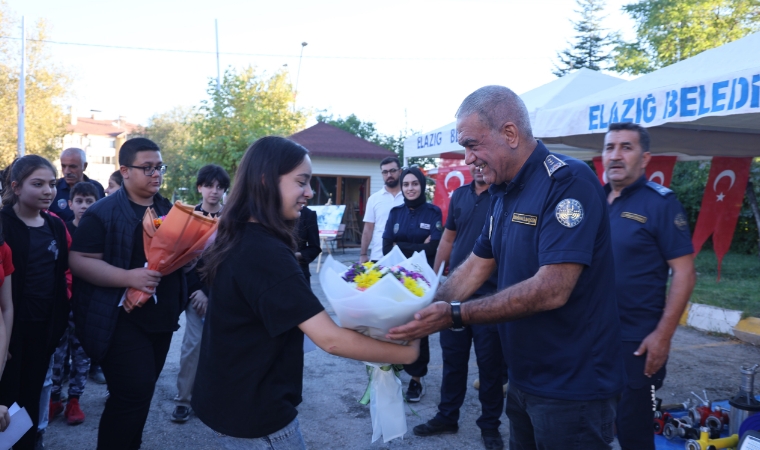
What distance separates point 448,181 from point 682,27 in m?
14.6

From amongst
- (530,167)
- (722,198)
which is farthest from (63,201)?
(722,198)

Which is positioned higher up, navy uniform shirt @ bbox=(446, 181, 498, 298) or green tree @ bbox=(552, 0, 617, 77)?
green tree @ bbox=(552, 0, 617, 77)

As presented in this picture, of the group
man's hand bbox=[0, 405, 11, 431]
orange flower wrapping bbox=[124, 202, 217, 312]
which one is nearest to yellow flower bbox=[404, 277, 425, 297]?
orange flower wrapping bbox=[124, 202, 217, 312]

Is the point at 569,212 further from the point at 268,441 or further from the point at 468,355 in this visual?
the point at 468,355

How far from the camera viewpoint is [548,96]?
739 centimetres

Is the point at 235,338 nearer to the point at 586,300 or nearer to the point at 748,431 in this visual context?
the point at 586,300

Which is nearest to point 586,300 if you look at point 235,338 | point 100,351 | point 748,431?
point 235,338

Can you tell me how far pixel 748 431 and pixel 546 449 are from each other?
1.84m

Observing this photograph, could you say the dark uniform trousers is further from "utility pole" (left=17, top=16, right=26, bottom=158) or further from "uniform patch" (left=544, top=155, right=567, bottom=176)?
"utility pole" (left=17, top=16, right=26, bottom=158)

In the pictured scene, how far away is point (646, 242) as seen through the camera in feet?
10.8

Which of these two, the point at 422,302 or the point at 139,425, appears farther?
the point at 139,425

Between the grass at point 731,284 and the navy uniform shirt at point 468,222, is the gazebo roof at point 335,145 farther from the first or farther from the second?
the navy uniform shirt at point 468,222

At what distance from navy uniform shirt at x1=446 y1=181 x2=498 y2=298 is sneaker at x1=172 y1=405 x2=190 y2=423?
256cm

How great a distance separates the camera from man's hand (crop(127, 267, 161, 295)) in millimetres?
3285
